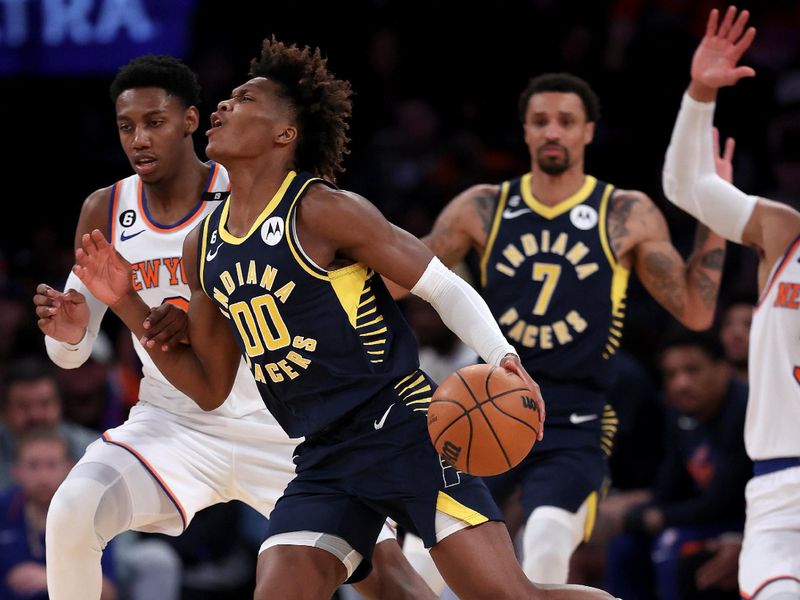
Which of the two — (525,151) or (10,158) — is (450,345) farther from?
(10,158)

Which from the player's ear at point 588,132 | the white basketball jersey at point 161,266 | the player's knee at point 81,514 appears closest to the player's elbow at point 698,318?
the player's ear at point 588,132

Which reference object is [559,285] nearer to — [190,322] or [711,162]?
[711,162]

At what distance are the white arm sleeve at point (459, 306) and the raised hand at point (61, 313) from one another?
1.36 meters

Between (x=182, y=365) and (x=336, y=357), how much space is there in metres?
0.64

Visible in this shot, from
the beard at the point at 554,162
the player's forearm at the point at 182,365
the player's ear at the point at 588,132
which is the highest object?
the player's ear at the point at 588,132

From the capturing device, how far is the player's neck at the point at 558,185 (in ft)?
21.0

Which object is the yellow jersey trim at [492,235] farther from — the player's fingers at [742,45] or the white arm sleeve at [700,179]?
the player's fingers at [742,45]

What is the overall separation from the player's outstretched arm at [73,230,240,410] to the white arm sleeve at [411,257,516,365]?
2.53 feet

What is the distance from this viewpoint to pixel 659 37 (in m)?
10.4

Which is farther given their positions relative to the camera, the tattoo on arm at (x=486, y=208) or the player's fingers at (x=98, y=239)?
the tattoo on arm at (x=486, y=208)

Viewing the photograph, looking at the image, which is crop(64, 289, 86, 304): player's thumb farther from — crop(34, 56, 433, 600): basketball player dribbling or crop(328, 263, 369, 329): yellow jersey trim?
crop(328, 263, 369, 329): yellow jersey trim

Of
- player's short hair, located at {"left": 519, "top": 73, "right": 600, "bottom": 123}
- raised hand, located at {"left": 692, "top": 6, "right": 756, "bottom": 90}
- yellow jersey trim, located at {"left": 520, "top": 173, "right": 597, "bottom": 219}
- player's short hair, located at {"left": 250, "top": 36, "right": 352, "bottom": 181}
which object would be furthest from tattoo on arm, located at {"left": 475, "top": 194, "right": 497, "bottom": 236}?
player's short hair, located at {"left": 250, "top": 36, "right": 352, "bottom": 181}

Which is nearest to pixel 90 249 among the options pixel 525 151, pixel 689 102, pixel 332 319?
pixel 332 319

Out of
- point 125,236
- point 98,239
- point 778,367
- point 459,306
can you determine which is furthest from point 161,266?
point 778,367
